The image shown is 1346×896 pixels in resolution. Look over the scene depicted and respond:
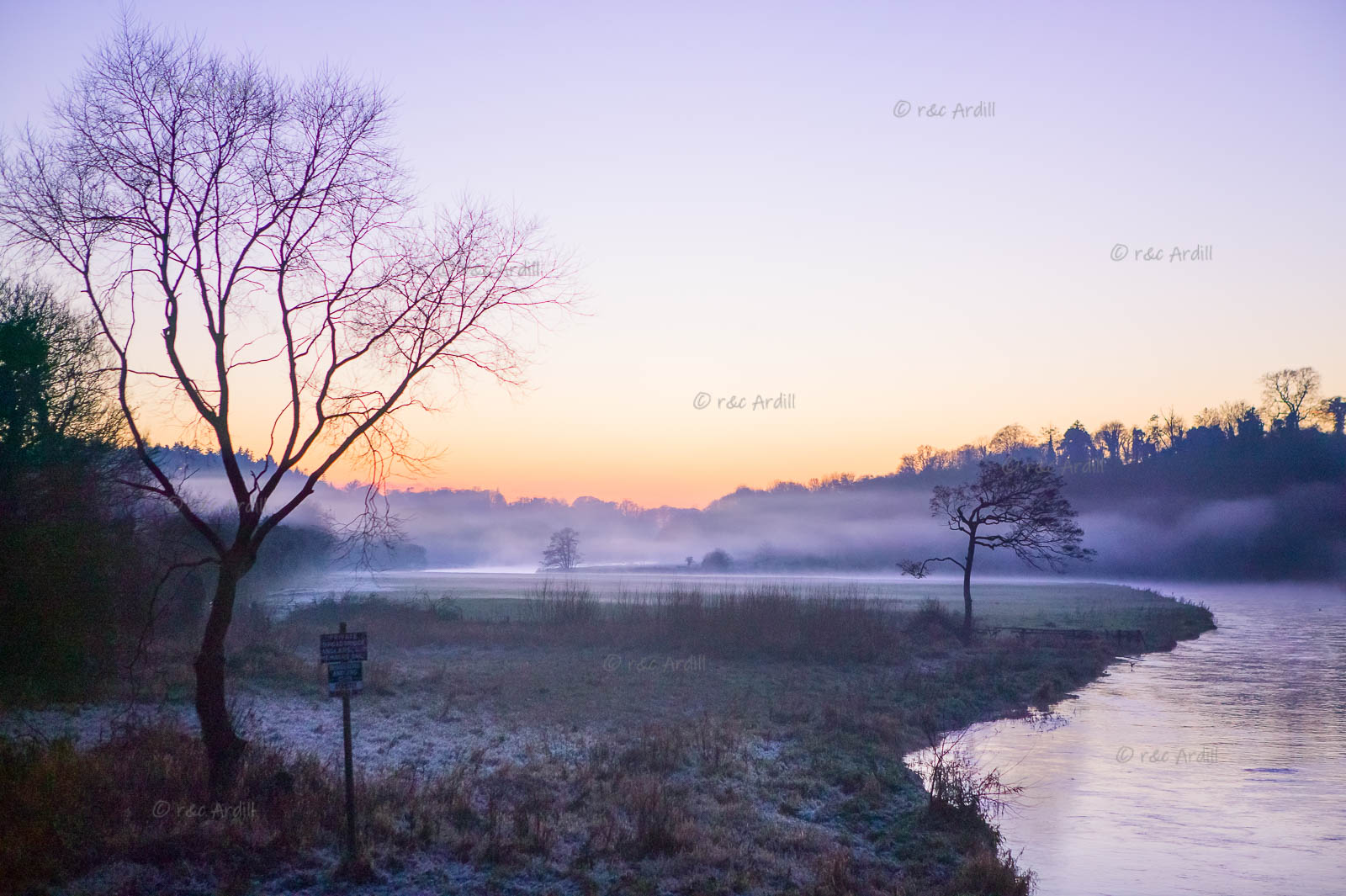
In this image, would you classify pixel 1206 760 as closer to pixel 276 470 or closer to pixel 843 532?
pixel 276 470

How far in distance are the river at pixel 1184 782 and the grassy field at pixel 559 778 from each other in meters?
1.46

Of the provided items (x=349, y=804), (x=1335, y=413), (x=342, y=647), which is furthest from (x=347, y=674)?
(x=1335, y=413)

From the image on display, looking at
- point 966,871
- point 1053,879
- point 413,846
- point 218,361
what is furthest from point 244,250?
point 1053,879

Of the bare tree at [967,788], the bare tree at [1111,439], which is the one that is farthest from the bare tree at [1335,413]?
the bare tree at [967,788]

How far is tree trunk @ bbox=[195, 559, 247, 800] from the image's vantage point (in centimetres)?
1092

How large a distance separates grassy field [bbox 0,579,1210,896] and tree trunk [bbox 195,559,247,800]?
0.28 metres

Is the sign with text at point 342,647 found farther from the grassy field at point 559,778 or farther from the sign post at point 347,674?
the grassy field at point 559,778

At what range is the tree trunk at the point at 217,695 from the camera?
35.8ft

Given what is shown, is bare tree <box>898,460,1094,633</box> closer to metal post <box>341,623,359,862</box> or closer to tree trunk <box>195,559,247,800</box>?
metal post <box>341,623,359,862</box>

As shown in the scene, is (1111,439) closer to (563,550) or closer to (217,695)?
(563,550)

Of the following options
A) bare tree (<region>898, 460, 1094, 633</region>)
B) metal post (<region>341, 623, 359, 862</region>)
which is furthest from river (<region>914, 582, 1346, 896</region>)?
metal post (<region>341, 623, 359, 862</region>)

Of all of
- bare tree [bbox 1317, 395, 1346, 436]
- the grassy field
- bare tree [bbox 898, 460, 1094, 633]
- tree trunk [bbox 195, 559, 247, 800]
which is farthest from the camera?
bare tree [bbox 1317, 395, 1346, 436]

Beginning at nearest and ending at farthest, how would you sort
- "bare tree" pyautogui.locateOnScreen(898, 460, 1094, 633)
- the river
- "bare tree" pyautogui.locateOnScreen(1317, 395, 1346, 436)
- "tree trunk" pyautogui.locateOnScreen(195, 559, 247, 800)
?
"tree trunk" pyautogui.locateOnScreen(195, 559, 247, 800) < the river < "bare tree" pyautogui.locateOnScreen(898, 460, 1094, 633) < "bare tree" pyautogui.locateOnScreen(1317, 395, 1346, 436)

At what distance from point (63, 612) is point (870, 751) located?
1596 centimetres
